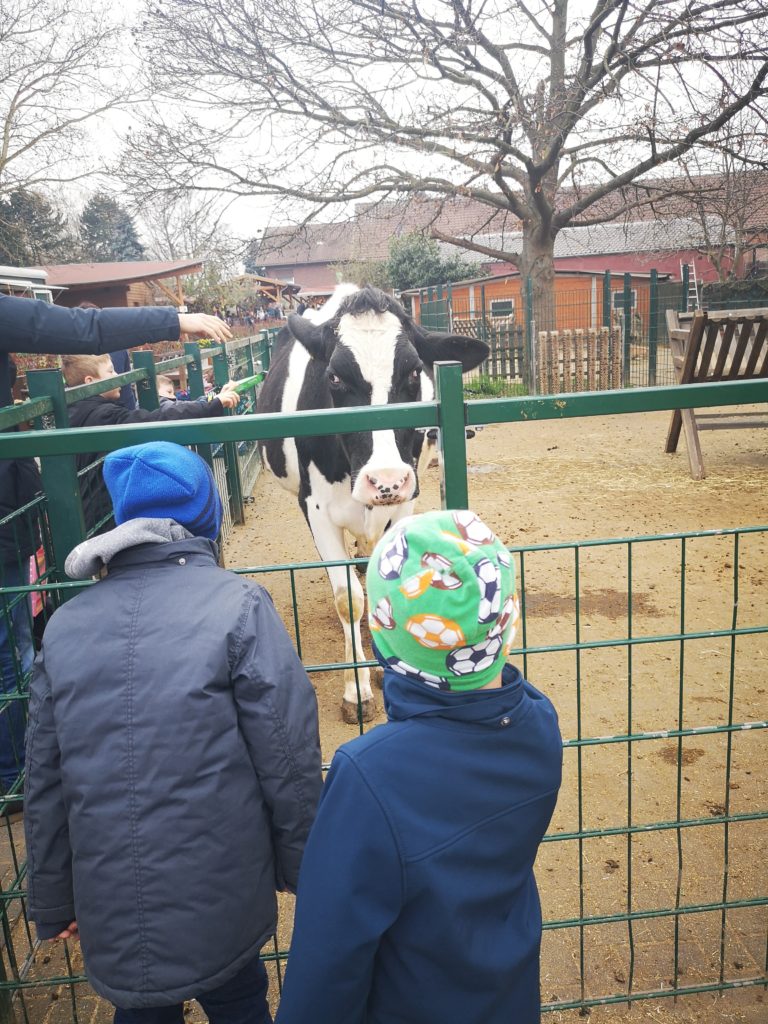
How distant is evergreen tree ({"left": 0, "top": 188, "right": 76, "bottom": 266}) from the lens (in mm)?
21281

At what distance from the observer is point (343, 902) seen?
1152 mm

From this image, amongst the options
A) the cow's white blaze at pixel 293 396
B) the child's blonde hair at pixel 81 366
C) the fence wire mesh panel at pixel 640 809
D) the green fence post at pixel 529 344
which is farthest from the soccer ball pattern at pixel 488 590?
the green fence post at pixel 529 344

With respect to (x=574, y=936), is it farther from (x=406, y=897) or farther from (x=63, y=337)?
(x=63, y=337)

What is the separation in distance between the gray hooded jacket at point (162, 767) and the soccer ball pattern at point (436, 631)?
477 millimetres

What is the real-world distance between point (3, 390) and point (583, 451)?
828 centimetres

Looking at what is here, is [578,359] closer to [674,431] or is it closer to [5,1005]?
[674,431]

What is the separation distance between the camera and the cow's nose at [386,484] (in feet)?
10.6

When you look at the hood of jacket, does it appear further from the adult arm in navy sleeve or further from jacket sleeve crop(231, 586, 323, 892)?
the adult arm in navy sleeve

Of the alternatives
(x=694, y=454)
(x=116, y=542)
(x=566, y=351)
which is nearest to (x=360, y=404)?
(x=116, y=542)

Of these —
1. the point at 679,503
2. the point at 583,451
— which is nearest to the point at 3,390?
the point at 679,503

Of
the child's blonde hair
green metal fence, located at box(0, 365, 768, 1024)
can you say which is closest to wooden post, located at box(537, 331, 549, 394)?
green metal fence, located at box(0, 365, 768, 1024)

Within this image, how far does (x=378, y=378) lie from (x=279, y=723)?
2.45 m

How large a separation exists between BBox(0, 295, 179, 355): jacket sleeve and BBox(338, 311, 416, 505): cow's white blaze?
3.37ft

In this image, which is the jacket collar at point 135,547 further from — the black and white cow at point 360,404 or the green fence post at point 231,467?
the green fence post at point 231,467
